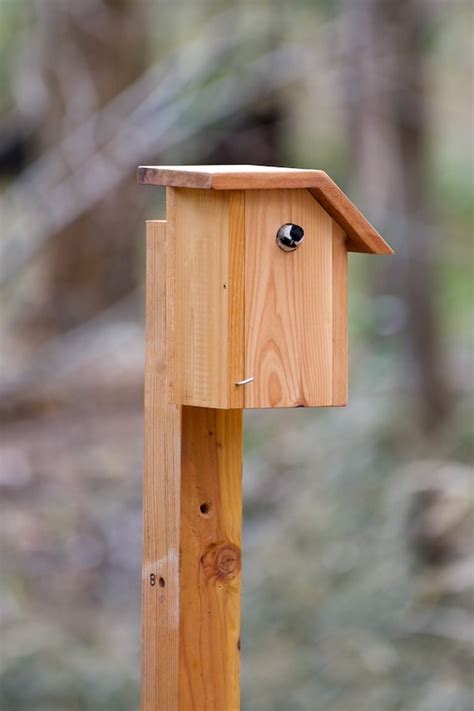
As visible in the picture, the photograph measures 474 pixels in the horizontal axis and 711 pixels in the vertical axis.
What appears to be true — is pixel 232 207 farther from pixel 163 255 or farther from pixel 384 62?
pixel 384 62

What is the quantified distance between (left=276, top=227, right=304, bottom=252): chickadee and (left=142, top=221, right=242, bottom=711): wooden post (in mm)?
221

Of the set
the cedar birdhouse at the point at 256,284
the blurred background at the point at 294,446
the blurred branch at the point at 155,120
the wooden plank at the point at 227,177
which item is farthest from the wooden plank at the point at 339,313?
the blurred branch at the point at 155,120

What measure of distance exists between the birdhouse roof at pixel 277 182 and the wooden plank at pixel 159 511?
144 millimetres

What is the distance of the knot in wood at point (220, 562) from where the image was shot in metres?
2.22

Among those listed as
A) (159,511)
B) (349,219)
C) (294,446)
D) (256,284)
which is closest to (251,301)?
(256,284)

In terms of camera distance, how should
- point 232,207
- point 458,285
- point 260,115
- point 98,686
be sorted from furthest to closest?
1. point 458,285
2. point 260,115
3. point 98,686
4. point 232,207

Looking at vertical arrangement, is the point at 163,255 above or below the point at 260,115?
below

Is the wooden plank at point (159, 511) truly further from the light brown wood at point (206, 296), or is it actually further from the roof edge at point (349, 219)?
the roof edge at point (349, 219)

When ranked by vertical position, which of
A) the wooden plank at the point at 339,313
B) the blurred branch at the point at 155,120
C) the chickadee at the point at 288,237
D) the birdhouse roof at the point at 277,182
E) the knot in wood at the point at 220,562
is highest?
the blurred branch at the point at 155,120

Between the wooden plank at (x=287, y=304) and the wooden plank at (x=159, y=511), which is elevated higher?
the wooden plank at (x=287, y=304)

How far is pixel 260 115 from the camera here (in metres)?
9.90

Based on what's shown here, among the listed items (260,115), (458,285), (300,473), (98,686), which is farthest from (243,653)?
(458,285)

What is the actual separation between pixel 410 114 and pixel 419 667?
2.80m

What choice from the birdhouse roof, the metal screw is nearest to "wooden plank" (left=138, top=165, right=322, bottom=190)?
the birdhouse roof
